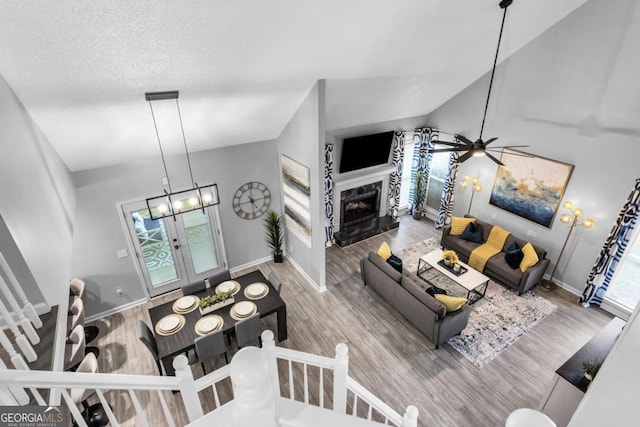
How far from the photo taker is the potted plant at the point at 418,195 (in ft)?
27.2

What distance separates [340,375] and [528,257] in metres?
5.32

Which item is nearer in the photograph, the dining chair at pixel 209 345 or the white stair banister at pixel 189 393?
the white stair banister at pixel 189 393

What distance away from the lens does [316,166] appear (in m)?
5.20

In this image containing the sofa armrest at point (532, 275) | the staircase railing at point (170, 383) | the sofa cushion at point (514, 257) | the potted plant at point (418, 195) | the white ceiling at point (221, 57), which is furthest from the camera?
the potted plant at point (418, 195)

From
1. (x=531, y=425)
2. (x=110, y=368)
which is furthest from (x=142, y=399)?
(x=531, y=425)

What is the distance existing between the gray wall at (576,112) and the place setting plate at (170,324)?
644cm

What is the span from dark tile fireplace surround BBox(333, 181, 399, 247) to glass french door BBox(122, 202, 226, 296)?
9.15 feet

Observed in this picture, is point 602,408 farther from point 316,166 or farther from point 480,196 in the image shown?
point 480,196

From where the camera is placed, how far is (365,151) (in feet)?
23.5

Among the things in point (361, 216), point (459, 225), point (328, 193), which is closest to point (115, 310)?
point (328, 193)

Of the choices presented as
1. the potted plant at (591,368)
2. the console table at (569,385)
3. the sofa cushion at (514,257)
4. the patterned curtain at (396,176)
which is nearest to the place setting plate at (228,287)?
the console table at (569,385)

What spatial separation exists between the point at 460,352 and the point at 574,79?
474 centimetres

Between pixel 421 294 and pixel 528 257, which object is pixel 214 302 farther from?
pixel 528 257

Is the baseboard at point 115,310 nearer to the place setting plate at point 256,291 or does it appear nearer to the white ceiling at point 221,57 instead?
the place setting plate at point 256,291
